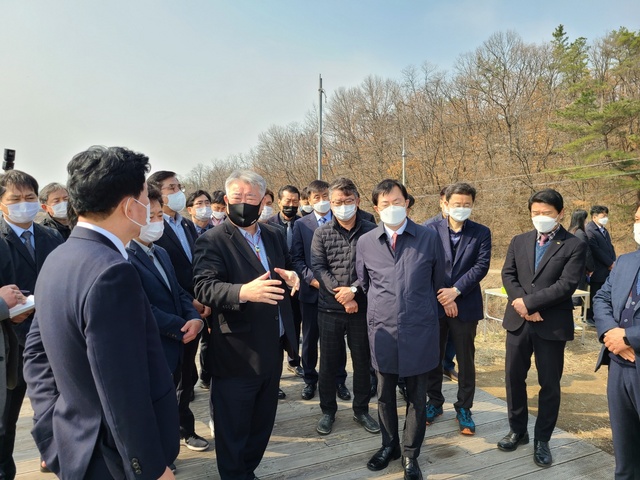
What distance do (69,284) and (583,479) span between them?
10.9 ft

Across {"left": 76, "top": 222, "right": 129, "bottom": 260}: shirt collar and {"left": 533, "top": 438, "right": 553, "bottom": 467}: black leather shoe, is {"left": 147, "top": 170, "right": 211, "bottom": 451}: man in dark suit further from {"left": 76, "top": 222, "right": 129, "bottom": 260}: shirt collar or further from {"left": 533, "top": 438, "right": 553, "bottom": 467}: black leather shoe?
{"left": 533, "top": 438, "right": 553, "bottom": 467}: black leather shoe

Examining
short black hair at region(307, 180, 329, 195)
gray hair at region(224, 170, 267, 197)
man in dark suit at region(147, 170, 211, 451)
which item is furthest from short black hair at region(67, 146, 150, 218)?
short black hair at region(307, 180, 329, 195)

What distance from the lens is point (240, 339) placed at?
7.84 ft

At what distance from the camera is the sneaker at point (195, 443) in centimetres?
297

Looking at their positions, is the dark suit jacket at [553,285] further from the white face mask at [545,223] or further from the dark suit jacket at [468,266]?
the dark suit jacket at [468,266]

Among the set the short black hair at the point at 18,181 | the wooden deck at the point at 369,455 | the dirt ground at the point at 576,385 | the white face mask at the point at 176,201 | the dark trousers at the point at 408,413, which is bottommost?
the dirt ground at the point at 576,385

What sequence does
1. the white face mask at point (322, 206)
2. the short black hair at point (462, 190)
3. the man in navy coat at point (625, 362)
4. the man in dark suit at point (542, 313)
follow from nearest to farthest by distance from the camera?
the man in navy coat at point (625, 362)
the man in dark suit at point (542, 313)
the short black hair at point (462, 190)
the white face mask at point (322, 206)

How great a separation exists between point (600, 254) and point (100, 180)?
331 inches

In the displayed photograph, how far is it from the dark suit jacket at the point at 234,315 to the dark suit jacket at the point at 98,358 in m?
1.02

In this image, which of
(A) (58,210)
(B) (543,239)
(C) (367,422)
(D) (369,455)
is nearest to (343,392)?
(C) (367,422)

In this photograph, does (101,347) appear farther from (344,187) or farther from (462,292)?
(462,292)

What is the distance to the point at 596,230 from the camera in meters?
7.42

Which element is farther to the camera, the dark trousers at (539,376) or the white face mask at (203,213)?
the white face mask at (203,213)

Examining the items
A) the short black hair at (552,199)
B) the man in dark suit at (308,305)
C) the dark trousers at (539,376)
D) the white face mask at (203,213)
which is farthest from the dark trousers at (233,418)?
the white face mask at (203,213)
